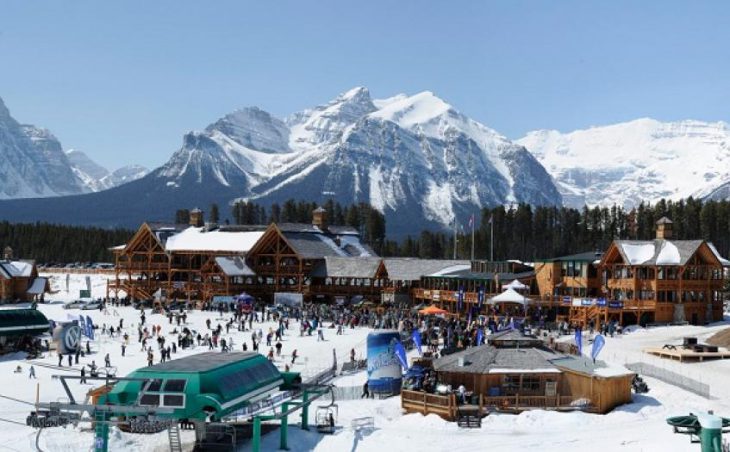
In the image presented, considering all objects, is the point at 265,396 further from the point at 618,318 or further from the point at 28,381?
the point at 618,318

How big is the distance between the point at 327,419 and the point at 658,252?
3926 centimetres

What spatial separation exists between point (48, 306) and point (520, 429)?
56090 mm

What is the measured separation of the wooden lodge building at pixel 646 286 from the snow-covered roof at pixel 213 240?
31920 mm

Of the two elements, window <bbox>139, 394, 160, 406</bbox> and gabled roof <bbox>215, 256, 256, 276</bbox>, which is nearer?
window <bbox>139, 394, 160, 406</bbox>

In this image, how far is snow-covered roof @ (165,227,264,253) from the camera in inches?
3401

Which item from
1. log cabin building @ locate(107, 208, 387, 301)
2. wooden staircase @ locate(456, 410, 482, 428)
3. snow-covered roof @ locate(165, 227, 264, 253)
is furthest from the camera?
snow-covered roof @ locate(165, 227, 264, 253)

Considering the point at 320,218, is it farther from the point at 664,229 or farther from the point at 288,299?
the point at 664,229

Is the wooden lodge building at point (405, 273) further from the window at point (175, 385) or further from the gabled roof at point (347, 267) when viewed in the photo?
the window at point (175, 385)

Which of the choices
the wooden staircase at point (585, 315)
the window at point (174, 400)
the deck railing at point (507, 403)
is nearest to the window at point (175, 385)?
the window at point (174, 400)

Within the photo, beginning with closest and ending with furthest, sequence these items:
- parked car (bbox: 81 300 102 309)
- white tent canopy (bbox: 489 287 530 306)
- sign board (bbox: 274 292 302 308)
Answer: white tent canopy (bbox: 489 287 530 306)
parked car (bbox: 81 300 102 309)
sign board (bbox: 274 292 302 308)

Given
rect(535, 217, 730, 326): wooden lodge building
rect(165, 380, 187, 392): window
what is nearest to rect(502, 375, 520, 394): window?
rect(165, 380, 187, 392): window

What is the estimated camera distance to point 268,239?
279 ft

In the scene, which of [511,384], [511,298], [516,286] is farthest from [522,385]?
[516,286]

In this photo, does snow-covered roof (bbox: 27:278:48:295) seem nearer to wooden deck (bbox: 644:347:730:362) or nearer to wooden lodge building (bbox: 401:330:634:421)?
wooden lodge building (bbox: 401:330:634:421)
